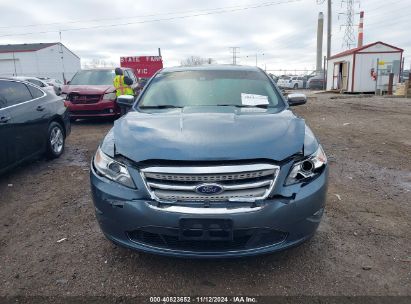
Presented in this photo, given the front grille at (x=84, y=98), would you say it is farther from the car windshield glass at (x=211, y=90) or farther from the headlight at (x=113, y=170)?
the headlight at (x=113, y=170)

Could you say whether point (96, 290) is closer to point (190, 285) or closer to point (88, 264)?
point (88, 264)

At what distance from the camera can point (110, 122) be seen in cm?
1009

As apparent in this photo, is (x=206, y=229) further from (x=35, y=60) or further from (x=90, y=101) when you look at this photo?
(x=35, y=60)

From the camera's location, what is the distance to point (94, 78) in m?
10.2

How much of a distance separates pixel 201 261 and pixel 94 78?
28.7 feet

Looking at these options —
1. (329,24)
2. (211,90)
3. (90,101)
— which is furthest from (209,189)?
(329,24)

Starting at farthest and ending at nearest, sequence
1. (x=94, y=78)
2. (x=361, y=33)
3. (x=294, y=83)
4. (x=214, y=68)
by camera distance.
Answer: (x=294, y=83) < (x=361, y=33) < (x=94, y=78) < (x=214, y=68)

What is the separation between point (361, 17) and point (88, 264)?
41.3 meters

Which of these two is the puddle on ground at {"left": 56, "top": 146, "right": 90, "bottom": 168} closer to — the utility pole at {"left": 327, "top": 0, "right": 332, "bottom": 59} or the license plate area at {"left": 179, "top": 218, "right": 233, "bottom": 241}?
the license plate area at {"left": 179, "top": 218, "right": 233, "bottom": 241}

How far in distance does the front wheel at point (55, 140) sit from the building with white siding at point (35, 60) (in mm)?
44104

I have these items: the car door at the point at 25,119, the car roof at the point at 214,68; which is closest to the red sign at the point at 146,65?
the car door at the point at 25,119

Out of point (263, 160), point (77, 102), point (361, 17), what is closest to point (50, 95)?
point (77, 102)

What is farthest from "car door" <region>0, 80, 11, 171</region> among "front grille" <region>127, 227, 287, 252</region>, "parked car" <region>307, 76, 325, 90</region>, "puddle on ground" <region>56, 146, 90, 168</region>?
"parked car" <region>307, 76, 325, 90</region>

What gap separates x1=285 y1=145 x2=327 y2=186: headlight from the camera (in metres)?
2.41
